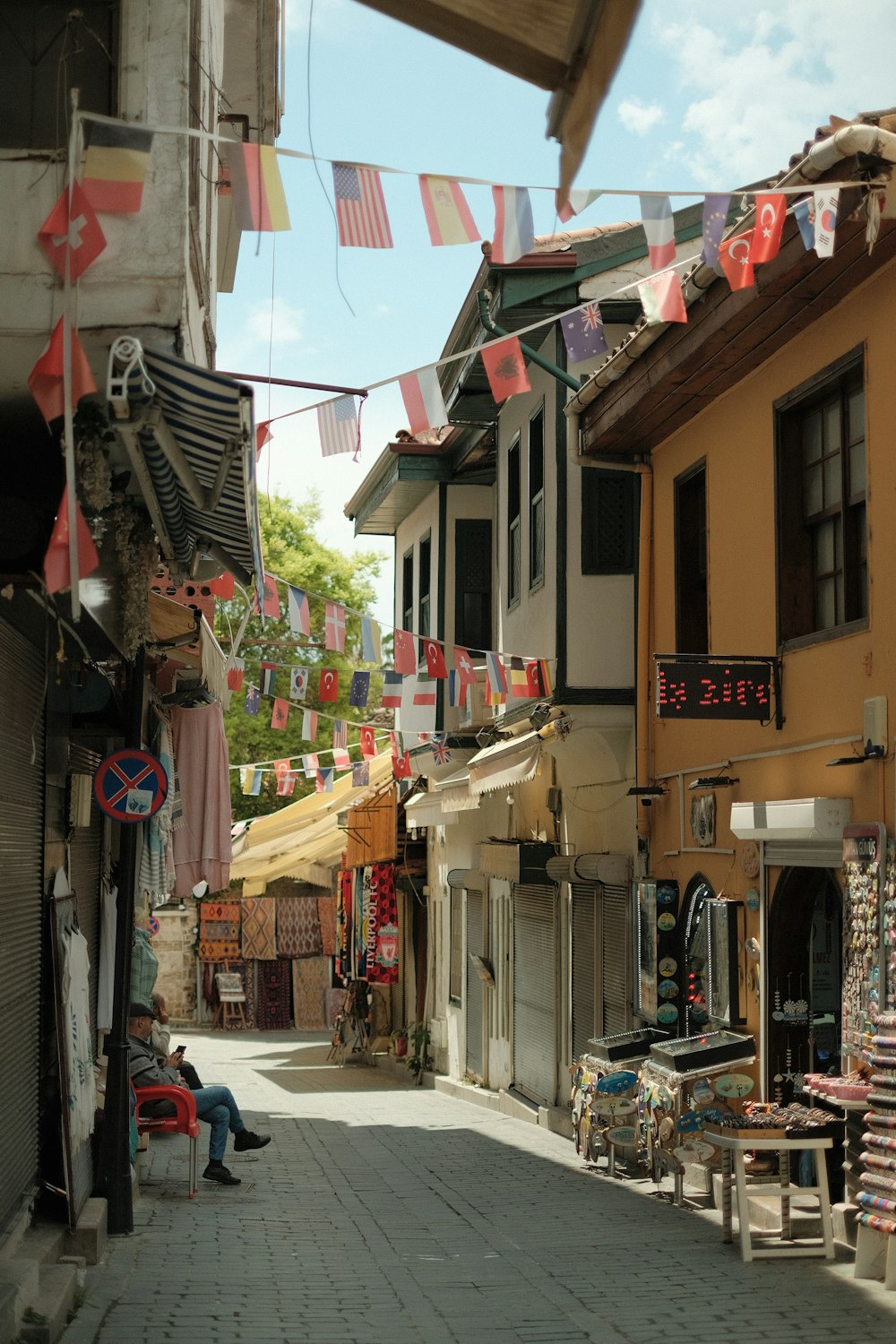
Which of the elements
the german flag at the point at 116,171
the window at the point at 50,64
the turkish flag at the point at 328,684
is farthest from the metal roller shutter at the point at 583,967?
the german flag at the point at 116,171

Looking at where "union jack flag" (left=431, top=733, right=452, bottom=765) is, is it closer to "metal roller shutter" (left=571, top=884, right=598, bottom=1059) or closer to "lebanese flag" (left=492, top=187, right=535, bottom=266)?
"metal roller shutter" (left=571, top=884, right=598, bottom=1059)

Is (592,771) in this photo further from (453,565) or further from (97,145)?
(97,145)

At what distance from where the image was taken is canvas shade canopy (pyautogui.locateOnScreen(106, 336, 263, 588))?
20.6 feet

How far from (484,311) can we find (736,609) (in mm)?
3898

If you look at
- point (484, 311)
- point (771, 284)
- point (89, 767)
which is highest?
Answer: point (484, 311)

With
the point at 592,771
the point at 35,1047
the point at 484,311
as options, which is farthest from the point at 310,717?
the point at 35,1047

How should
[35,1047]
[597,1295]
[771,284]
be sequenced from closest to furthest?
[597,1295]
[35,1047]
[771,284]

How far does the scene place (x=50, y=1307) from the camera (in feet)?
23.3

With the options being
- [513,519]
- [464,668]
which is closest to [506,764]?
[464,668]

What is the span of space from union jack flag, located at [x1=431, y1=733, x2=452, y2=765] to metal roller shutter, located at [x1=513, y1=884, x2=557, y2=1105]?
2648 millimetres

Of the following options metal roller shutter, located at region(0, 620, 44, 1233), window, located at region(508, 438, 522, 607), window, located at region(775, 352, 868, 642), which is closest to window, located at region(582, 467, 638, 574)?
window, located at region(508, 438, 522, 607)

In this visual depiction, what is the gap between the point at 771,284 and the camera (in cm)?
973

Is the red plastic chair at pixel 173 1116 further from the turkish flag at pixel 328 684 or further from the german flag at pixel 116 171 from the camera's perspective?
the german flag at pixel 116 171

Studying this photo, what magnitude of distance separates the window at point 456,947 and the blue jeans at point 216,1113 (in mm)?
10073
